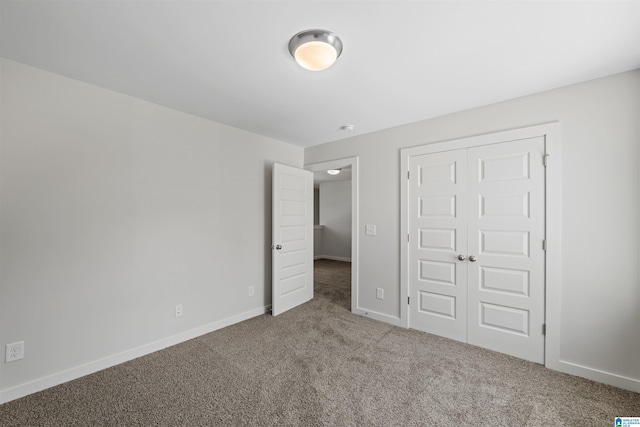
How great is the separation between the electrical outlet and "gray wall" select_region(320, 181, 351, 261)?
6.38m

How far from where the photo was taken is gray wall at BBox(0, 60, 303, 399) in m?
1.87

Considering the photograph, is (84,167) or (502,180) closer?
(84,167)

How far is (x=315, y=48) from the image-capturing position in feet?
5.26

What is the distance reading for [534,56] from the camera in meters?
1.79

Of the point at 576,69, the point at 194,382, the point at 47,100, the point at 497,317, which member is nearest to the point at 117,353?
the point at 194,382

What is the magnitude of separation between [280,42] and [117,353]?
2.86m

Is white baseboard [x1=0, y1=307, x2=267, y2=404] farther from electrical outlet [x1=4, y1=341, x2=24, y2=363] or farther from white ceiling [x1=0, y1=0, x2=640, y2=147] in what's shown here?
white ceiling [x1=0, y1=0, x2=640, y2=147]

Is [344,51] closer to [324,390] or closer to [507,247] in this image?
[507,247]

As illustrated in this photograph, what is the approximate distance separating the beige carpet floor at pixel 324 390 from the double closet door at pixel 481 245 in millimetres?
252

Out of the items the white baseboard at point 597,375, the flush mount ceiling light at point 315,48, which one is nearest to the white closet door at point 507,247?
the white baseboard at point 597,375

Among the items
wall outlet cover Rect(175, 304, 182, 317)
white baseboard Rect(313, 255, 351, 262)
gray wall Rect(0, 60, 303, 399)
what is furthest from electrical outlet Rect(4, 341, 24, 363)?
white baseboard Rect(313, 255, 351, 262)

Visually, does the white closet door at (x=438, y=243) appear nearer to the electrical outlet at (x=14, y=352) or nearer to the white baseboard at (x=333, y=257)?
the electrical outlet at (x=14, y=352)

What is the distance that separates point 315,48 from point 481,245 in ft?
7.63

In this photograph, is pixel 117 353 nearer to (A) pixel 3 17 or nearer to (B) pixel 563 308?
(A) pixel 3 17
